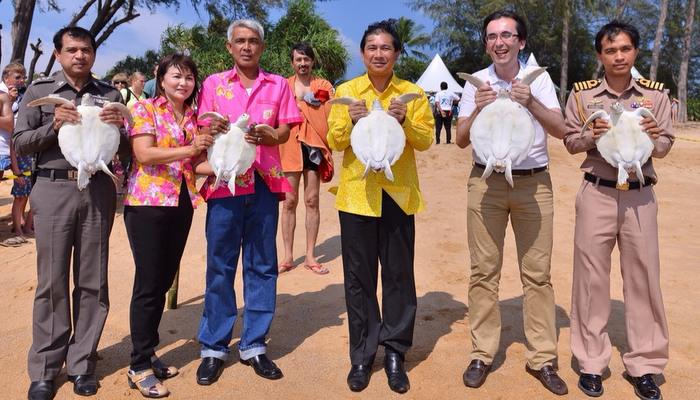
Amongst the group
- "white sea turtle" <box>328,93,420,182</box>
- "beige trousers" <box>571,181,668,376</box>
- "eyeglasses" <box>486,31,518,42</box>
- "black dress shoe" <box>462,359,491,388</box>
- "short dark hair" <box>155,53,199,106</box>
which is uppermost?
"eyeglasses" <box>486,31,518,42</box>

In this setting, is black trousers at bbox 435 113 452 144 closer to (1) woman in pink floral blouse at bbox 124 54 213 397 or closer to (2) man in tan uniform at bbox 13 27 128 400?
(1) woman in pink floral blouse at bbox 124 54 213 397

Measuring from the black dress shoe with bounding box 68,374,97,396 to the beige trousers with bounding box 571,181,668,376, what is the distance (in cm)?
271

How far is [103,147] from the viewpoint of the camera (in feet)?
8.59

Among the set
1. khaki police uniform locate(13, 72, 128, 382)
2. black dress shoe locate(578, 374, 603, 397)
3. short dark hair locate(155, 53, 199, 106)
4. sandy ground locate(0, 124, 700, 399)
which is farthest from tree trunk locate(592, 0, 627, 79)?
khaki police uniform locate(13, 72, 128, 382)

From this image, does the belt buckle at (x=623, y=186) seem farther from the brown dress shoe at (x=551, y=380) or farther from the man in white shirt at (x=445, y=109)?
the man in white shirt at (x=445, y=109)

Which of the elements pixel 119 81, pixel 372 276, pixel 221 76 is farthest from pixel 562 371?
pixel 119 81

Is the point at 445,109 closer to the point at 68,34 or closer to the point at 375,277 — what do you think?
the point at 375,277

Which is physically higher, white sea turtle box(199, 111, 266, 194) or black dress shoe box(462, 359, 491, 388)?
white sea turtle box(199, 111, 266, 194)

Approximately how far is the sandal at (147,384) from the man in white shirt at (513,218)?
170 centimetres

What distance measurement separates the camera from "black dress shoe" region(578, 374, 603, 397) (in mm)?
2826

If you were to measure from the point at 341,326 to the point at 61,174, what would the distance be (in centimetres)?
212

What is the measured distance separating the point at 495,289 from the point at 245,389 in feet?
5.07

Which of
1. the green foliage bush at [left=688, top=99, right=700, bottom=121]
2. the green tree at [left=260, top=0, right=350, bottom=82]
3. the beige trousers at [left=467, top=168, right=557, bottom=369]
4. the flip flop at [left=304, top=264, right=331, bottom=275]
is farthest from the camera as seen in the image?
the green foliage bush at [left=688, top=99, right=700, bottom=121]

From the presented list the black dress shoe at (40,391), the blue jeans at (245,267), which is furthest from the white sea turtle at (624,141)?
the black dress shoe at (40,391)
